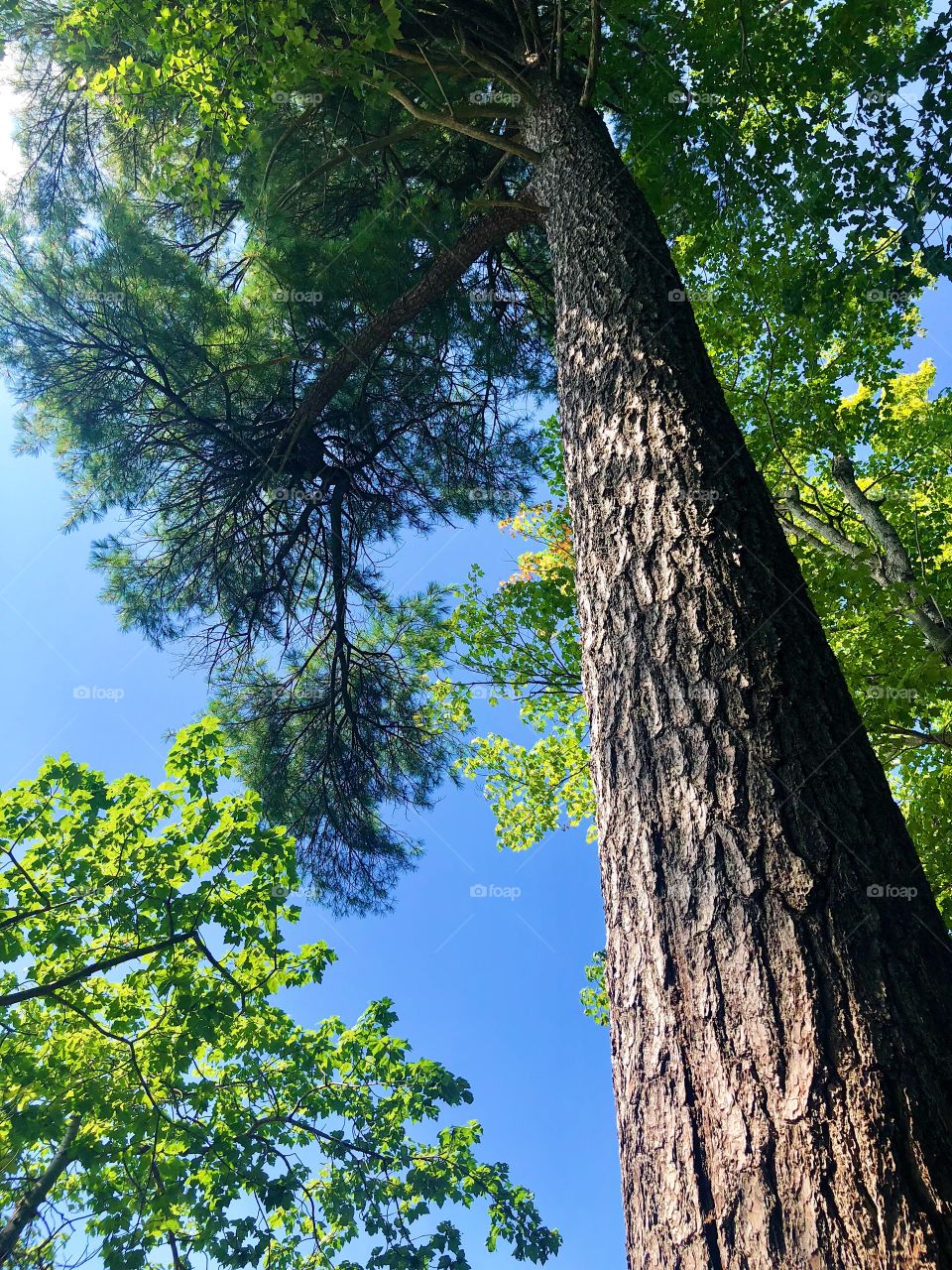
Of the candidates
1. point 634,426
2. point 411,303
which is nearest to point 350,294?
point 411,303

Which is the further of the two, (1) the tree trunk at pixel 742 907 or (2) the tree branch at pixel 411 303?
(2) the tree branch at pixel 411 303

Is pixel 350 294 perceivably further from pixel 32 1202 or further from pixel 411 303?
pixel 32 1202

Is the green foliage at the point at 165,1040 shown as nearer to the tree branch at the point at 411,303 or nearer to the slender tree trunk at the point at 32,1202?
the slender tree trunk at the point at 32,1202

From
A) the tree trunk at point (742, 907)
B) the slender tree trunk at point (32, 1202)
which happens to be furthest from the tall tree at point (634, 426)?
the slender tree trunk at point (32, 1202)

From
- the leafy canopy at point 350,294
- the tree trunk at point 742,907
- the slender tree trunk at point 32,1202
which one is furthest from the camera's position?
the leafy canopy at point 350,294

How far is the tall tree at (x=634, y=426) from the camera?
1324 millimetres

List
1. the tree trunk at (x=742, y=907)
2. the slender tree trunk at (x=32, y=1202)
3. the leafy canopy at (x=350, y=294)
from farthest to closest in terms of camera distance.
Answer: the leafy canopy at (x=350, y=294) → the slender tree trunk at (x=32, y=1202) → the tree trunk at (x=742, y=907)

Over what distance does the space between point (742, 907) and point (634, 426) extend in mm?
1575

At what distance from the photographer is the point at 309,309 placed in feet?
19.9

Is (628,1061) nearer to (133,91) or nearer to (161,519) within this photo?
(133,91)

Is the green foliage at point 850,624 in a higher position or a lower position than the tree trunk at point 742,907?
higher

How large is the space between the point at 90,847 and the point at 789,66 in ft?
23.1

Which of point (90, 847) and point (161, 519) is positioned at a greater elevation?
point (161, 519)

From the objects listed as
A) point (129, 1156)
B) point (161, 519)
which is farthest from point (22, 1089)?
point (161, 519)
